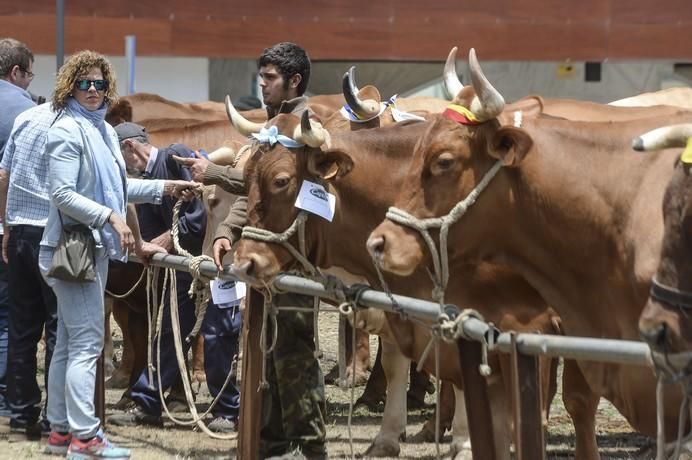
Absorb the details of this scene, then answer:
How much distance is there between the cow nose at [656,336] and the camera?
12.9 ft

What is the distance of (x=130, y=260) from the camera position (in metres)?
8.43

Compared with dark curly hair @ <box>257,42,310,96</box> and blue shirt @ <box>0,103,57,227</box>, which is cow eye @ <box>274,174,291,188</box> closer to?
dark curly hair @ <box>257,42,310,96</box>

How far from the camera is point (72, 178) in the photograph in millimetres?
6465

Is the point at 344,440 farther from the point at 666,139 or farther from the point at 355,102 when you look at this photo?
the point at 666,139

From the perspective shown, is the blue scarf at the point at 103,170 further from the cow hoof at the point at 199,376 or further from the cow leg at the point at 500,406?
the cow hoof at the point at 199,376

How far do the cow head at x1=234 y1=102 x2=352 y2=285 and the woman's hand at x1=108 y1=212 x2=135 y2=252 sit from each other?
22.0 inches

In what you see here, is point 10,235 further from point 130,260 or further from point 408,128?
point 408,128

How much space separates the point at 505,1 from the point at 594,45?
1362mm

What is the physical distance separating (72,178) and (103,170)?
0.22 meters

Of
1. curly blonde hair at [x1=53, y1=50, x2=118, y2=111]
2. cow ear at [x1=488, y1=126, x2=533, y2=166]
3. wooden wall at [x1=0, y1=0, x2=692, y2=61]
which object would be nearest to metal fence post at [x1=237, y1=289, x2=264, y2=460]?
curly blonde hair at [x1=53, y1=50, x2=118, y2=111]

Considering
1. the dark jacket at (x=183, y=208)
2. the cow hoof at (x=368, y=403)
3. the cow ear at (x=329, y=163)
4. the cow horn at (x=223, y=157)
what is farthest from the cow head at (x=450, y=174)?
the cow hoof at (x=368, y=403)

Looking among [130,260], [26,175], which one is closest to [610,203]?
[26,175]

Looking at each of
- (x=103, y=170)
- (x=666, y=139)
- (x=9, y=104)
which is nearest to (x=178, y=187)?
(x=103, y=170)

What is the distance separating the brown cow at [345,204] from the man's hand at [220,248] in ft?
1.09
